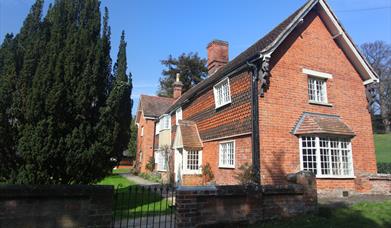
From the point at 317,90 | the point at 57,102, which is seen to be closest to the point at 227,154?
the point at 317,90

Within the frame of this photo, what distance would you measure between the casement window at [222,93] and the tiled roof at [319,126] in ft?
12.6

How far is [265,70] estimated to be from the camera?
12898 mm

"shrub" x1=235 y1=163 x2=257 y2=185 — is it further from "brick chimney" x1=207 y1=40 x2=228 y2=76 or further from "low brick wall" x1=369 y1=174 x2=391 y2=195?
"brick chimney" x1=207 y1=40 x2=228 y2=76

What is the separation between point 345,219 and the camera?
8.52m

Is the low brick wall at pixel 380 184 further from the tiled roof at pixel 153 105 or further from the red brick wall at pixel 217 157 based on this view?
the tiled roof at pixel 153 105

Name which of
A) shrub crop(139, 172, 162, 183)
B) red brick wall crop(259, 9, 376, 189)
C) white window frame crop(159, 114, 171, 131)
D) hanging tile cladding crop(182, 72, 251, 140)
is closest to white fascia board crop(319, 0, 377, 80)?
red brick wall crop(259, 9, 376, 189)

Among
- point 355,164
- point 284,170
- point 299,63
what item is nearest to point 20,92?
point 284,170

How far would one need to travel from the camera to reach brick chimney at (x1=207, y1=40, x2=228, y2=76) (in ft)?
79.0

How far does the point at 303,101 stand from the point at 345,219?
680cm

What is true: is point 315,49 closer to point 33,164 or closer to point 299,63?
point 299,63

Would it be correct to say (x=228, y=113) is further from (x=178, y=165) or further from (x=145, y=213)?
(x=145, y=213)

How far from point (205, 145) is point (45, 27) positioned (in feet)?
40.9

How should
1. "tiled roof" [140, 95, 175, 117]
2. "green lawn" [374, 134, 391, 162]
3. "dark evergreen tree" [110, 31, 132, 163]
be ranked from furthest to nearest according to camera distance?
"green lawn" [374, 134, 391, 162] → "tiled roof" [140, 95, 175, 117] → "dark evergreen tree" [110, 31, 132, 163]

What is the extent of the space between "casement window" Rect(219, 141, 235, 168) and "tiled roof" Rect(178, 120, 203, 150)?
10.2ft
